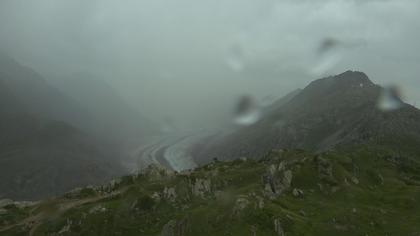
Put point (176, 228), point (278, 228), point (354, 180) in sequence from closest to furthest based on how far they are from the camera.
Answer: point (278, 228) → point (176, 228) → point (354, 180)

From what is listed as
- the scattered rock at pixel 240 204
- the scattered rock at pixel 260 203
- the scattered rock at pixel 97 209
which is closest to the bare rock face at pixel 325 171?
the scattered rock at pixel 260 203

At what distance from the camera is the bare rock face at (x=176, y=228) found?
118062mm

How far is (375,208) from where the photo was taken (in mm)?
139125

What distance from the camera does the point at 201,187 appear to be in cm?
15588

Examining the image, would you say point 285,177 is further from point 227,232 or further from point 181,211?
point 227,232

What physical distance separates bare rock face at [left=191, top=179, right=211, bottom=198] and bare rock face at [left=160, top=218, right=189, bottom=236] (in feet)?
93.9

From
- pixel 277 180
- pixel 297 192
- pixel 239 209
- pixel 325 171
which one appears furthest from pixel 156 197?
pixel 325 171

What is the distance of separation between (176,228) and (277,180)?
41.9 metres

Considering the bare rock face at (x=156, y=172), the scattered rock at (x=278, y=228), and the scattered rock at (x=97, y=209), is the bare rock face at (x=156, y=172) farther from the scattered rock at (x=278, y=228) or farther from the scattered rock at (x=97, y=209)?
the scattered rock at (x=278, y=228)

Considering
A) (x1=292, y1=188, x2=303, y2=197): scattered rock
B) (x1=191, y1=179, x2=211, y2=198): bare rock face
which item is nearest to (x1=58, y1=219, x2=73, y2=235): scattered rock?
(x1=191, y1=179, x2=211, y2=198): bare rock face

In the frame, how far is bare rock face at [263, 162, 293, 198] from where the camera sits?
5743 inches

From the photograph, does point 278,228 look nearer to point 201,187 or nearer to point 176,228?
point 176,228

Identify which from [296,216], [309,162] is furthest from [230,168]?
[296,216]

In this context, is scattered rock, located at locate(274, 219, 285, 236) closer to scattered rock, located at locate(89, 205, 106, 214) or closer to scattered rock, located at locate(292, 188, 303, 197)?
scattered rock, located at locate(292, 188, 303, 197)
